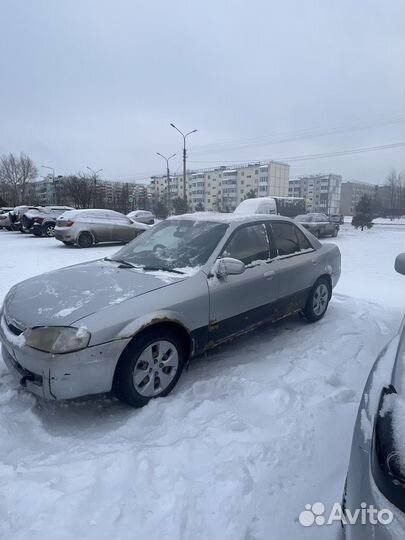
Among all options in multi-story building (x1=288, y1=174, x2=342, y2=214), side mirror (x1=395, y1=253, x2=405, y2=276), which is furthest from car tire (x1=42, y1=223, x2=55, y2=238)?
multi-story building (x1=288, y1=174, x2=342, y2=214)

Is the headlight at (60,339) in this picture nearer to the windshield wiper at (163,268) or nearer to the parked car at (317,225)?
the windshield wiper at (163,268)

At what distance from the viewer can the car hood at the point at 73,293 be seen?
9.21 ft

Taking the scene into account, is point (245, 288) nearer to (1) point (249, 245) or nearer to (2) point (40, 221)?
(1) point (249, 245)

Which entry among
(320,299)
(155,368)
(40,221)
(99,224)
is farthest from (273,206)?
(155,368)

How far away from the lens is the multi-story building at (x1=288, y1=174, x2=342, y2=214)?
9224 cm

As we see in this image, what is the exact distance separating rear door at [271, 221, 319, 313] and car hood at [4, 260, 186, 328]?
155 cm

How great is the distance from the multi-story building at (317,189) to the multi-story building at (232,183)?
1141cm

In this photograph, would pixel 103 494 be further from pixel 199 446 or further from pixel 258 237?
pixel 258 237

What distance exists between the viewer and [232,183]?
94.9 m

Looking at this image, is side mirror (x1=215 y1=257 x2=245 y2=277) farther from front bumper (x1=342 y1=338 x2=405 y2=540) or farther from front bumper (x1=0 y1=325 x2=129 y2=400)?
front bumper (x1=342 y1=338 x2=405 y2=540)

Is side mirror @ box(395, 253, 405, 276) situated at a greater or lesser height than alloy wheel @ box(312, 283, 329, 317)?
greater

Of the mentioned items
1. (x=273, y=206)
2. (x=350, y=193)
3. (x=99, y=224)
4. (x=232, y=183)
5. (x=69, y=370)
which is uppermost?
(x=232, y=183)

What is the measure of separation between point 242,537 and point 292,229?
3701 mm

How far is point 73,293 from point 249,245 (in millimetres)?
1951
